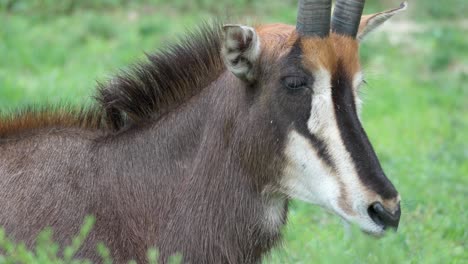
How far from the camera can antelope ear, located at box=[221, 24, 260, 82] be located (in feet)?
21.3

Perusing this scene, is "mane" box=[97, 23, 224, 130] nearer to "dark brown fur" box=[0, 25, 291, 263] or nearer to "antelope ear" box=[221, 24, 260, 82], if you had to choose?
"dark brown fur" box=[0, 25, 291, 263]

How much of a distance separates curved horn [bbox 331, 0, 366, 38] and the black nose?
119 centimetres

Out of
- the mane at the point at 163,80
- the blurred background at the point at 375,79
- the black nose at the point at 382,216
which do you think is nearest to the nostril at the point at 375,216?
the black nose at the point at 382,216

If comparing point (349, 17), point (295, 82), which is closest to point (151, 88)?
point (295, 82)

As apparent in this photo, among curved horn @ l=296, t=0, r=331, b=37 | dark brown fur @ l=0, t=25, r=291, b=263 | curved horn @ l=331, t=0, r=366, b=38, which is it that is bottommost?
dark brown fur @ l=0, t=25, r=291, b=263

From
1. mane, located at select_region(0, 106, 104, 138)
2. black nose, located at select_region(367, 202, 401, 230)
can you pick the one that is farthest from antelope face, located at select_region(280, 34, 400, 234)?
mane, located at select_region(0, 106, 104, 138)

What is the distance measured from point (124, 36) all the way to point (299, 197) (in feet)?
35.5

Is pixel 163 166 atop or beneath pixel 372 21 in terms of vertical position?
beneath

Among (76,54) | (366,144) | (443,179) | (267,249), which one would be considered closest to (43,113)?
(267,249)

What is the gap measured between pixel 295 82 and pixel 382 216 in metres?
0.93

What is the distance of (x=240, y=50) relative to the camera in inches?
259

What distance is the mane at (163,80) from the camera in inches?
282

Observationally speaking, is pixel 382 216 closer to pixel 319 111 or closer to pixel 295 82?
pixel 319 111

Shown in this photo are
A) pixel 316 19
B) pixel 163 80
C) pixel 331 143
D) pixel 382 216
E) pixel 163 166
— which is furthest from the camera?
pixel 163 80
